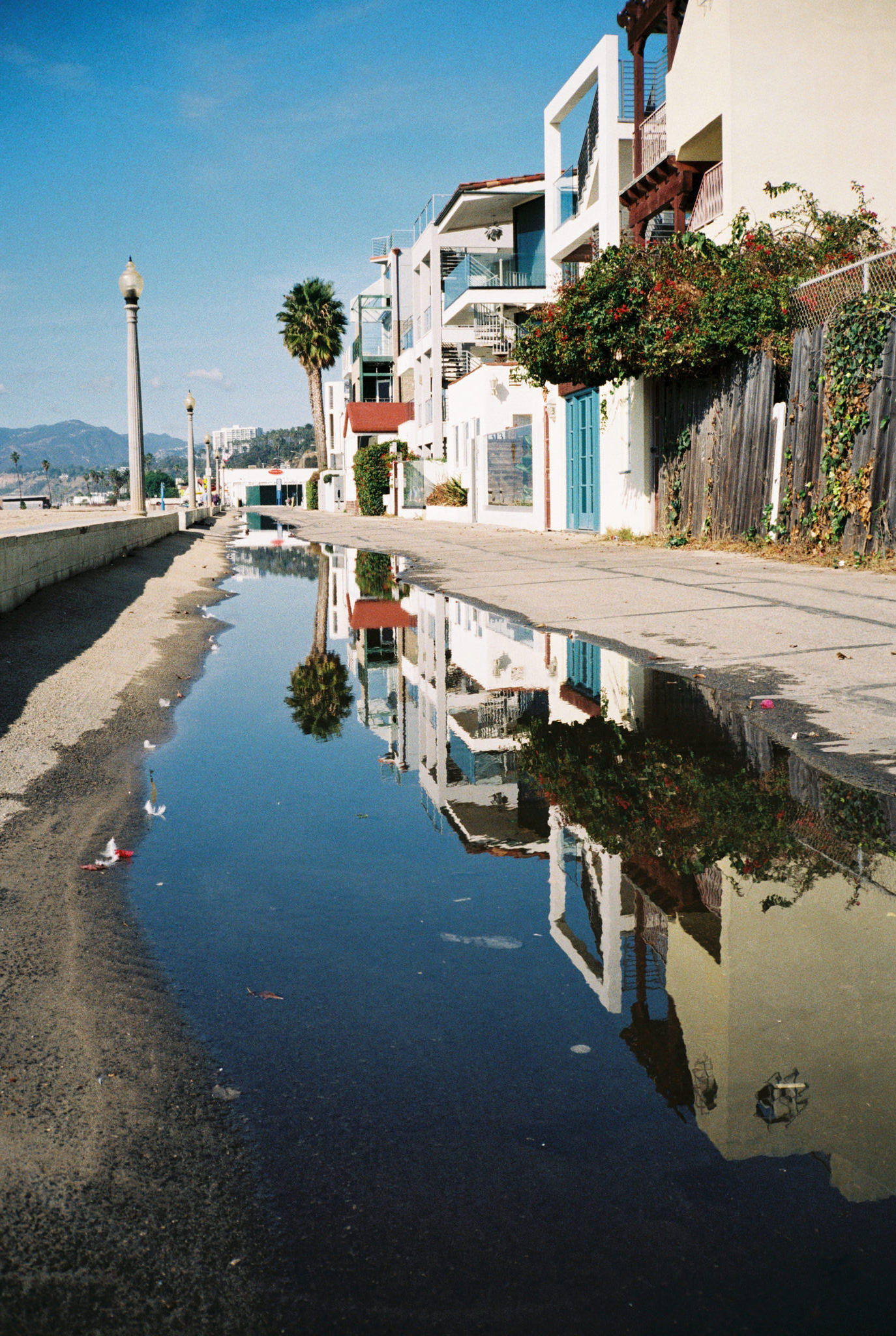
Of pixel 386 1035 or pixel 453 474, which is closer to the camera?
pixel 386 1035

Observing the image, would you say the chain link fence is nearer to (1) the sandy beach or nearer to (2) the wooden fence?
(2) the wooden fence

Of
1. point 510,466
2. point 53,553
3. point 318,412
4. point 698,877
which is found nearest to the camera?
point 698,877

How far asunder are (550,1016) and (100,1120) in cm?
105

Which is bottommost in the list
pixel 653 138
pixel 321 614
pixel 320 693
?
pixel 320 693

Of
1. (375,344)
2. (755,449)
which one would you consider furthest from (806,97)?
(375,344)

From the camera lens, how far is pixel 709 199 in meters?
20.9

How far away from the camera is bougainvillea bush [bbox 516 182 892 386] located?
16688 mm

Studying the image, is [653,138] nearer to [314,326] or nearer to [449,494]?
[449,494]

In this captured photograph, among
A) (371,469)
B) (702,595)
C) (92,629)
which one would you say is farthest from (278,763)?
(371,469)

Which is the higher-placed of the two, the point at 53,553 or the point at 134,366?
the point at 134,366

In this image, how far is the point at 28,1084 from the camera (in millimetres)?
2479

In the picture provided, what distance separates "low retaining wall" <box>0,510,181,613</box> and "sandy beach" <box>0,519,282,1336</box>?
5.42 meters

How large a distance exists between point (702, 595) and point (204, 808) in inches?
299

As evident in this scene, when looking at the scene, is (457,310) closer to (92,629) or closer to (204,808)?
(92,629)
